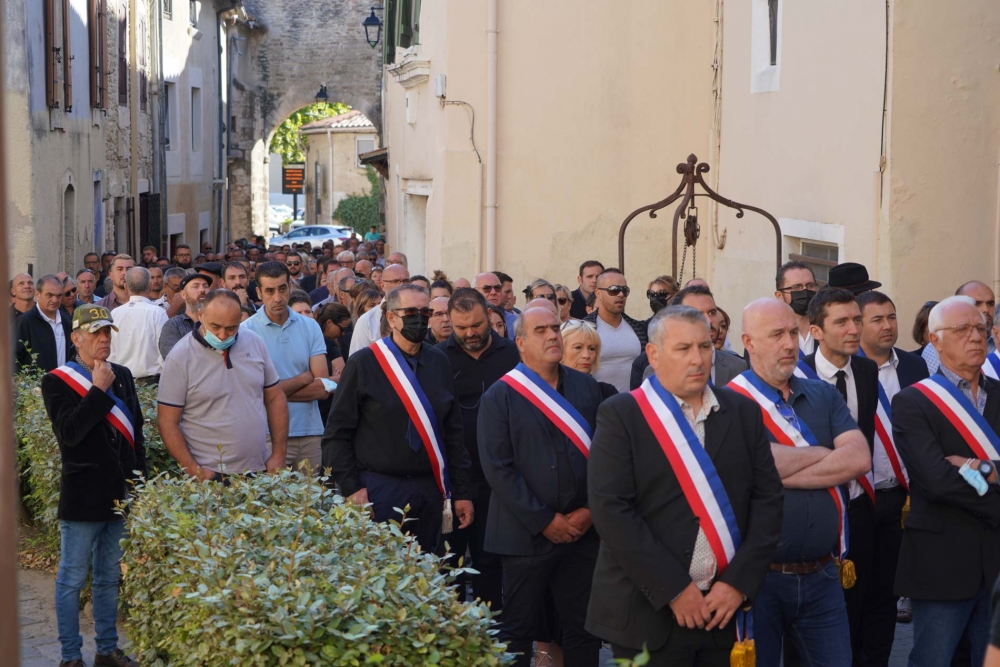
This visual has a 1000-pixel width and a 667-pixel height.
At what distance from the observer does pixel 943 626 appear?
204 inches

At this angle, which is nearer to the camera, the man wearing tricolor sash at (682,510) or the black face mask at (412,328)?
the man wearing tricolor sash at (682,510)

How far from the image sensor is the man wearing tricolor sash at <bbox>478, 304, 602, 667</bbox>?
18.2 ft

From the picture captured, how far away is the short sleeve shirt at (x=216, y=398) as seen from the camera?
21.6 ft

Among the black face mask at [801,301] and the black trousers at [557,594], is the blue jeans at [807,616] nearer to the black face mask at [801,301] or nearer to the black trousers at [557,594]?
the black trousers at [557,594]

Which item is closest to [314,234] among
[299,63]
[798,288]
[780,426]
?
[299,63]

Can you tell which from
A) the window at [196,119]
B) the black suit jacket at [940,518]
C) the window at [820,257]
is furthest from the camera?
the window at [196,119]

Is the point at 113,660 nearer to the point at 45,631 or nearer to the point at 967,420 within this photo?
the point at 45,631

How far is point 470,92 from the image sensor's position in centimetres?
1476

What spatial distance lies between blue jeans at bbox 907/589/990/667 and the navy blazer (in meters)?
1.50

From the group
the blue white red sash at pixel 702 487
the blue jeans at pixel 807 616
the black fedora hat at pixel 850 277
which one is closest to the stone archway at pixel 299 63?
the black fedora hat at pixel 850 277

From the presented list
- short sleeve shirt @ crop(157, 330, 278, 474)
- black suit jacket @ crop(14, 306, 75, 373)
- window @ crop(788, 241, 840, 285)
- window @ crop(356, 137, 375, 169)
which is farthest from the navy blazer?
window @ crop(356, 137, 375, 169)

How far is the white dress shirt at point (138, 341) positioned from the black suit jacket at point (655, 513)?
583 cm

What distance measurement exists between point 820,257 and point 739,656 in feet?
→ 25.0

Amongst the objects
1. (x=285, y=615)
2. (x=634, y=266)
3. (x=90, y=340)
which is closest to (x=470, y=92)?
(x=634, y=266)
